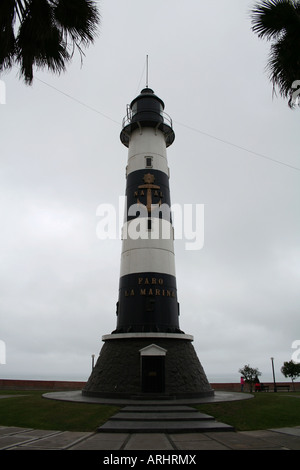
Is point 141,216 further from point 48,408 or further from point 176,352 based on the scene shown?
point 48,408

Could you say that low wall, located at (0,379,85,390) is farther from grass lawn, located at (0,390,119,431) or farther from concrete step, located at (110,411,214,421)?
concrete step, located at (110,411,214,421)

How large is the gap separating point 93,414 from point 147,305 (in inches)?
310

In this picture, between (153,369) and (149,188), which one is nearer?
(153,369)

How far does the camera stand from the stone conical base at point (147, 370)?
18.0m

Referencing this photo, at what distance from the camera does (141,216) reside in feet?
73.7

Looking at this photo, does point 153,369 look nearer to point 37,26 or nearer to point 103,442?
point 103,442

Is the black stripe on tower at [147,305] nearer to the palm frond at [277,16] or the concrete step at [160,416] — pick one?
the concrete step at [160,416]

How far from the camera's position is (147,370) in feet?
60.1

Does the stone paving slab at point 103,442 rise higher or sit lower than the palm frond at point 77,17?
lower

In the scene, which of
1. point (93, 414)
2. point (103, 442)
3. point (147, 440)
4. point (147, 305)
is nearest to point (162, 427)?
point (147, 440)

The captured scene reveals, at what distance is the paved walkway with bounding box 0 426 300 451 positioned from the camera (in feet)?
28.1

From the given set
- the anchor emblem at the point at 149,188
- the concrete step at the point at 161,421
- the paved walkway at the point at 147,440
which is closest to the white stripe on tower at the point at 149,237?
the anchor emblem at the point at 149,188

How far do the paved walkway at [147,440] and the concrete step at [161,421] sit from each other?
350 millimetres
